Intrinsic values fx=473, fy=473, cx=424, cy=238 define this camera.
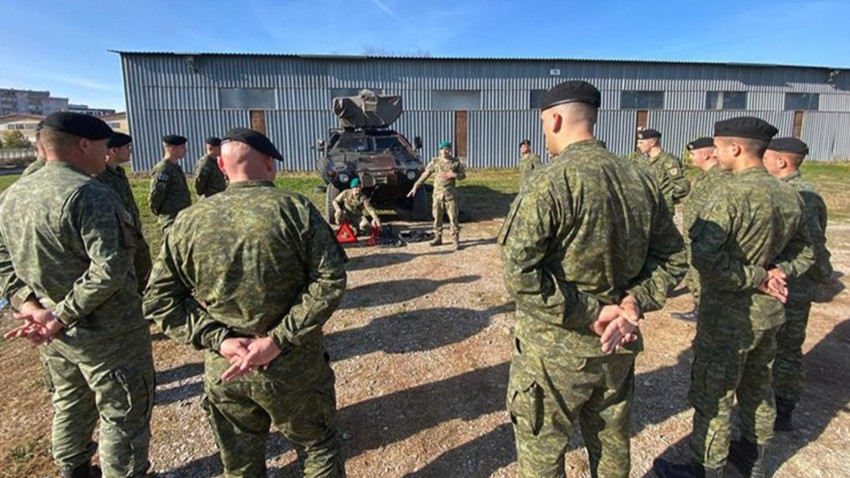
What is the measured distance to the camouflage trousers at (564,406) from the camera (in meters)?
1.90

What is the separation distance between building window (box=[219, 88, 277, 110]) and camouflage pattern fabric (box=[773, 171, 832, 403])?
633 inches

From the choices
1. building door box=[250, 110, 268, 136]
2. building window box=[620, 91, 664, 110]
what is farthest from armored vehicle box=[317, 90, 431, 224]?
building window box=[620, 91, 664, 110]

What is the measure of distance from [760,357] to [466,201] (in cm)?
948

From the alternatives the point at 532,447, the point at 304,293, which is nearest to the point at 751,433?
the point at 532,447

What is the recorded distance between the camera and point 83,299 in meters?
2.06

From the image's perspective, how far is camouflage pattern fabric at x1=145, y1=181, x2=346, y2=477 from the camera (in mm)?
1796

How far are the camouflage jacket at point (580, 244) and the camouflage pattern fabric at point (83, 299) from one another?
179 cm

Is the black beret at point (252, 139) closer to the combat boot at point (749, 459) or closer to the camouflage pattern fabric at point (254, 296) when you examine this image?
the camouflage pattern fabric at point (254, 296)

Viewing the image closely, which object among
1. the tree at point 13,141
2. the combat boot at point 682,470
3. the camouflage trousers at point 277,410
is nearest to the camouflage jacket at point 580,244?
the camouflage trousers at point 277,410

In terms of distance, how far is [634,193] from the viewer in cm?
182

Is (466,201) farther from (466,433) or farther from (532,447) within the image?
(532,447)

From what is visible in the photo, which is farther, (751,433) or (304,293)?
(751,433)

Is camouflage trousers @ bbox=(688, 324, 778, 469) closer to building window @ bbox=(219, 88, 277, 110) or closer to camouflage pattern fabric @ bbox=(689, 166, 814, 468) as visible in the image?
camouflage pattern fabric @ bbox=(689, 166, 814, 468)

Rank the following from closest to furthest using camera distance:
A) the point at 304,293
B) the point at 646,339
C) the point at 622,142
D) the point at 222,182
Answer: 1. the point at 304,293
2. the point at 646,339
3. the point at 222,182
4. the point at 622,142
